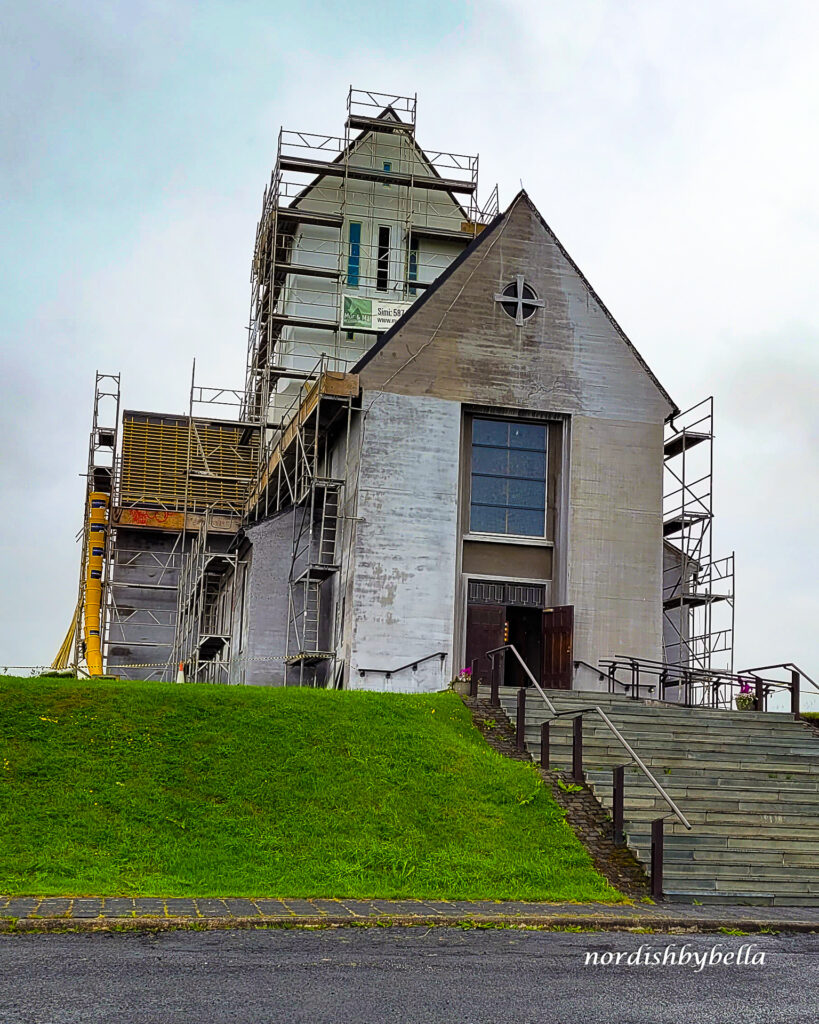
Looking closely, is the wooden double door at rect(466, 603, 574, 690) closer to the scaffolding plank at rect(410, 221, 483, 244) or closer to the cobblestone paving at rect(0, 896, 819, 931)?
the cobblestone paving at rect(0, 896, 819, 931)

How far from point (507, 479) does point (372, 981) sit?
20545mm

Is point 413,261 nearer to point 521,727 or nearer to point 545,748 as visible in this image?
point 521,727

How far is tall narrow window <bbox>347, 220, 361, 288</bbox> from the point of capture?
45.7m

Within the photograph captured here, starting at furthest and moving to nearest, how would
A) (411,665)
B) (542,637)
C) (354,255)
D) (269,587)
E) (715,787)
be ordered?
(354,255) < (269,587) < (542,637) < (411,665) < (715,787)

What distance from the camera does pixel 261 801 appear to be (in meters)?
16.1

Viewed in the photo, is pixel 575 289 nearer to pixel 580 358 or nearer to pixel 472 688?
pixel 580 358

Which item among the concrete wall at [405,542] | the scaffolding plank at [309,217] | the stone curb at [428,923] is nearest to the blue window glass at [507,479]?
the concrete wall at [405,542]

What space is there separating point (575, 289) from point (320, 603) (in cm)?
990

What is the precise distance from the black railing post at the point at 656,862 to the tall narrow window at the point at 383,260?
3365 centimetres

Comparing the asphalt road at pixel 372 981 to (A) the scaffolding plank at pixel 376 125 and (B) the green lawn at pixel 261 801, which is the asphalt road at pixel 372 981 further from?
(A) the scaffolding plank at pixel 376 125

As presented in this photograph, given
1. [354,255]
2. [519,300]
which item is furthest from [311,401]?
[354,255]

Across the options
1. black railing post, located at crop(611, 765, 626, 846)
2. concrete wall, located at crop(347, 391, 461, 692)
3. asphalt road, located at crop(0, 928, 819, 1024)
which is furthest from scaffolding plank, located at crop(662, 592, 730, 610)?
asphalt road, located at crop(0, 928, 819, 1024)

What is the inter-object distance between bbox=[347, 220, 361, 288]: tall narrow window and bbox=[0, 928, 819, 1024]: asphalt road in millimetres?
36601

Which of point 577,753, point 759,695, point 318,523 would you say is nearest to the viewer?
point 577,753
